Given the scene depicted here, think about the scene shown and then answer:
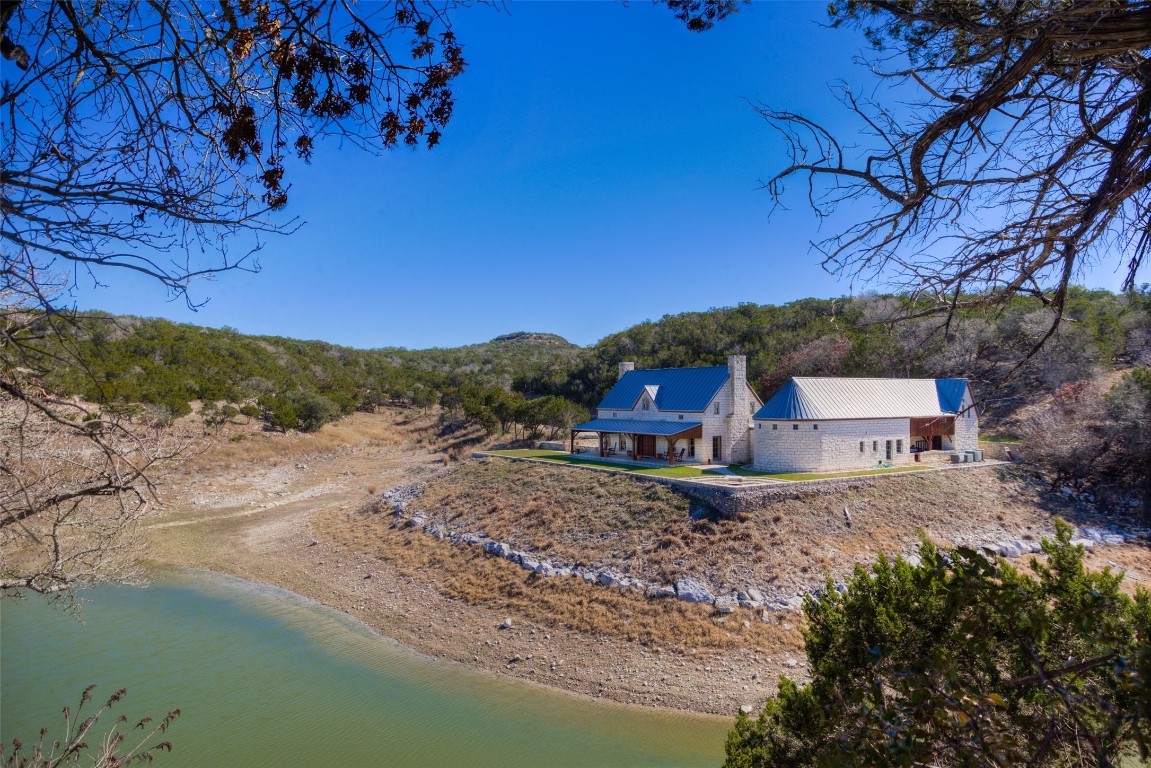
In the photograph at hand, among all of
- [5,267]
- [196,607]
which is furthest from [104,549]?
[196,607]

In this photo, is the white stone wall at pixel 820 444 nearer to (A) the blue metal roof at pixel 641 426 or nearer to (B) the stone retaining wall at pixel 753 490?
(B) the stone retaining wall at pixel 753 490

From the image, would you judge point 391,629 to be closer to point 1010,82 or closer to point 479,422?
point 1010,82

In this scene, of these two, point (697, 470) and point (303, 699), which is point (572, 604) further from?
point (697, 470)

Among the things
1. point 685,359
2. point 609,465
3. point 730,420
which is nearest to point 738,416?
point 730,420

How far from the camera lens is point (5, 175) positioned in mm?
2607

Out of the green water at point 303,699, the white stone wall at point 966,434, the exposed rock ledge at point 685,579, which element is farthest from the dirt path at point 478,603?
the white stone wall at point 966,434

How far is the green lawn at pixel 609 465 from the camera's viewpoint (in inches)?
834

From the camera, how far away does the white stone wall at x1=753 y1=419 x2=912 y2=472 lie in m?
21.4

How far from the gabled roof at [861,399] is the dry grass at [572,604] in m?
10.6

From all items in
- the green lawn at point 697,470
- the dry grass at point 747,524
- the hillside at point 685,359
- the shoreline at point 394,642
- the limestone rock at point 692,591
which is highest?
the hillside at point 685,359

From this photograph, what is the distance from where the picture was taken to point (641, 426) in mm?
26453

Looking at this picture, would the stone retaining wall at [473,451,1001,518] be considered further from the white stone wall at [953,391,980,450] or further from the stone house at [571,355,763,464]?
the white stone wall at [953,391,980,450]

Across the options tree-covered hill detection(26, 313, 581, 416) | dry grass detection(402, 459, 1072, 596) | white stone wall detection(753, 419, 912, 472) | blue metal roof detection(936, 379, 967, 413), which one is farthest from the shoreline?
blue metal roof detection(936, 379, 967, 413)

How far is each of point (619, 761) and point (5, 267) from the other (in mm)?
10560
